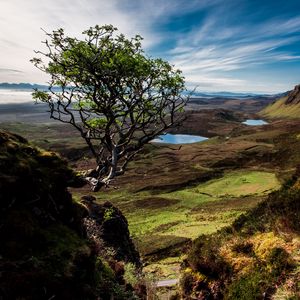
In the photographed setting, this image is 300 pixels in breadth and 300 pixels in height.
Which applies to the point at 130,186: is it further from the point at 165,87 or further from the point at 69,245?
the point at 69,245

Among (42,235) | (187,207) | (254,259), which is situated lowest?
(187,207)

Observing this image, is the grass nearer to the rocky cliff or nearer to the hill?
the hill

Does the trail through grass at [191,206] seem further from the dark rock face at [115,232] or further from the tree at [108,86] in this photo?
the tree at [108,86]

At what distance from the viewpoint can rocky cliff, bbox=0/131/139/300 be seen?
419 inches

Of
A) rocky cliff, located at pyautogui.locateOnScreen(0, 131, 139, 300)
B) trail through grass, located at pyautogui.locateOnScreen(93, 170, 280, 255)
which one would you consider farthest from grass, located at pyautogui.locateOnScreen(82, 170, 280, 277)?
rocky cliff, located at pyautogui.locateOnScreen(0, 131, 139, 300)

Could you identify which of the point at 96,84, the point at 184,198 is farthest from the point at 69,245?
the point at 184,198

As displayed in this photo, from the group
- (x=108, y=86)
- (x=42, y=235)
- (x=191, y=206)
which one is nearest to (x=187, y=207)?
(x=191, y=206)

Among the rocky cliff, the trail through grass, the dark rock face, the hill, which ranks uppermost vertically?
the rocky cliff

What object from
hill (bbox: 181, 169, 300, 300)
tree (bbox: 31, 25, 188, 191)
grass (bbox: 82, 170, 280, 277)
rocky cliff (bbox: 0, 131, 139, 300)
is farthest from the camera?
grass (bbox: 82, 170, 280, 277)

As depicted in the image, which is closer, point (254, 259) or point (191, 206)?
point (254, 259)

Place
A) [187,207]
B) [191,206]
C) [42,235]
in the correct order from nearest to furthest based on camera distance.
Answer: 1. [42,235]
2. [187,207]
3. [191,206]

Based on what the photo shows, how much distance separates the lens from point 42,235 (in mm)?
12070

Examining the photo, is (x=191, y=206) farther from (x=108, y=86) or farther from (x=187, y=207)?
(x=108, y=86)

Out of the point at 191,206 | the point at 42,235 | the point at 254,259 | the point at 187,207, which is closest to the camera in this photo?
the point at 42,235
